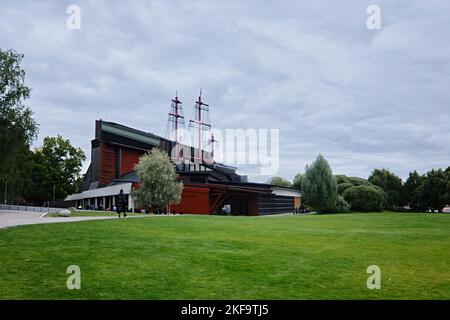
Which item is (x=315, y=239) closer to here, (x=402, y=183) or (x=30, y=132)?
(x=30, y=132)

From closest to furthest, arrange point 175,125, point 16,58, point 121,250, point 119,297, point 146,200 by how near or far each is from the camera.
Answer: point 119,297 < point 121,250 < point 16,58 < point 146,200 < point 175,125

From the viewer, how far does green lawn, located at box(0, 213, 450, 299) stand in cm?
717

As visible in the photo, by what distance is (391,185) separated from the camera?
313 ft

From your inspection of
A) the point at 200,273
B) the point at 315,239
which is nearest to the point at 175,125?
the point at 315,239

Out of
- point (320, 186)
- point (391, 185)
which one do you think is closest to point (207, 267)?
point (320, 186)

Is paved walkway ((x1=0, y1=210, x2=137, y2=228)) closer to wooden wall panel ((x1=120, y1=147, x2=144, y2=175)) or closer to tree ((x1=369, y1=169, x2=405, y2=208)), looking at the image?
wooden wall panel ((x1=120, y1=147, x2=144, y2=175))

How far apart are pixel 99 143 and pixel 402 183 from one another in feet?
234

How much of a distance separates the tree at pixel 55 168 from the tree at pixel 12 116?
3204 centimetres

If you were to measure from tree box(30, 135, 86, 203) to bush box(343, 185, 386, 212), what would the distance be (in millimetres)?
51866

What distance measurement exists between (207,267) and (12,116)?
34884 mm

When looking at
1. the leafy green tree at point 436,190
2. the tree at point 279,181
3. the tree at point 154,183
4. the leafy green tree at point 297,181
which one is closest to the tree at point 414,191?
the leafy green tree at point 436,190

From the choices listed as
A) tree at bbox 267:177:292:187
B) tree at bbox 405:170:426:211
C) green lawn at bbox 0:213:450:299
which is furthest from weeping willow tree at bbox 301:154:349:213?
tree at bbox 267:177:292:187

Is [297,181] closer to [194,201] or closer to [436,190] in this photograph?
[436,190]

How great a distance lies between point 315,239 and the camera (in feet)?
49.9
